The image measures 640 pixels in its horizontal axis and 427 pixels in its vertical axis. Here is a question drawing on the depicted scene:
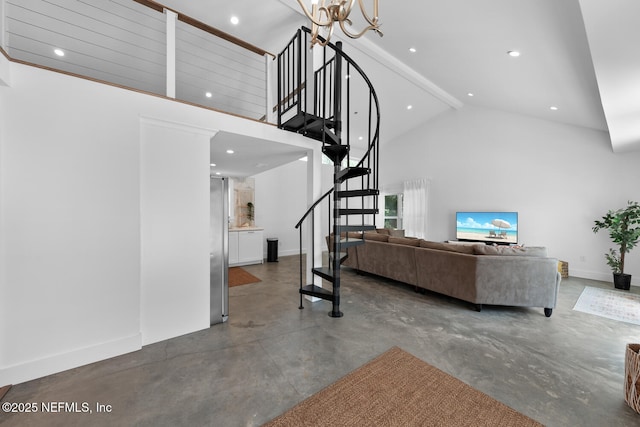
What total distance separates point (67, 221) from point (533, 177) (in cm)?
766

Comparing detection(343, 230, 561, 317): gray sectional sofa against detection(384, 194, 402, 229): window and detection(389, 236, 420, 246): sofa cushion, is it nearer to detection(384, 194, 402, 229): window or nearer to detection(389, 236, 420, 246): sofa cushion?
detection(389, 236, 420, 246): sofa cushion

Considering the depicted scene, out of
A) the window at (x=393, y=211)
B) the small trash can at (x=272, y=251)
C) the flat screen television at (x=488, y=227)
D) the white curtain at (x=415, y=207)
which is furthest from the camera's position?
the window at (x=393, y=211)

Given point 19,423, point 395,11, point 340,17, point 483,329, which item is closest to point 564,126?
point 395,11

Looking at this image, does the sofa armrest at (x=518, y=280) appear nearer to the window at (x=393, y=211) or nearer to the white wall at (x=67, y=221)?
the white wall at (x=67, y=221)

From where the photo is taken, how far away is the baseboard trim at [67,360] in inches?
71.7

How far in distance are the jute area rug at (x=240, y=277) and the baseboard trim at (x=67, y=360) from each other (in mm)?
1967

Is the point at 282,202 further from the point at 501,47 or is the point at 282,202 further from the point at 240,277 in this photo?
the point at 501,47

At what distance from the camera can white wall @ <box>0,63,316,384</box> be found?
6.02 ft

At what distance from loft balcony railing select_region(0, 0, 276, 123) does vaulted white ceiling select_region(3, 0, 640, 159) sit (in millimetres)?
75

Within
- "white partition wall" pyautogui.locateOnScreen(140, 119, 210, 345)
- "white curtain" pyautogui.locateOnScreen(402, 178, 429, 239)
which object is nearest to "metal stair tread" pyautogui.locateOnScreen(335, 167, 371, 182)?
"white partition wall" pyautogui.locateOnScreen(140, 119, 210, 345)

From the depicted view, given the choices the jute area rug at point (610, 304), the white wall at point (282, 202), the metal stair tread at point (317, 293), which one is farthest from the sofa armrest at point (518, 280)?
the white wall at point (282, 202)

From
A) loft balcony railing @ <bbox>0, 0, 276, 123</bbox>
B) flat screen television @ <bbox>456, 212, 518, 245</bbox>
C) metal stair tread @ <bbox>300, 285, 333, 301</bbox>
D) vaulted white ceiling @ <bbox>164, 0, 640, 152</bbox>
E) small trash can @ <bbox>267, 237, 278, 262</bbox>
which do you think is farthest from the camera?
small trash can @ <bbox>267, 237, 278, 262</bbox>

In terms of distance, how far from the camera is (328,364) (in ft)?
6.81

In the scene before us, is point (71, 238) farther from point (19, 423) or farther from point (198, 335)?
point (198, 335)
